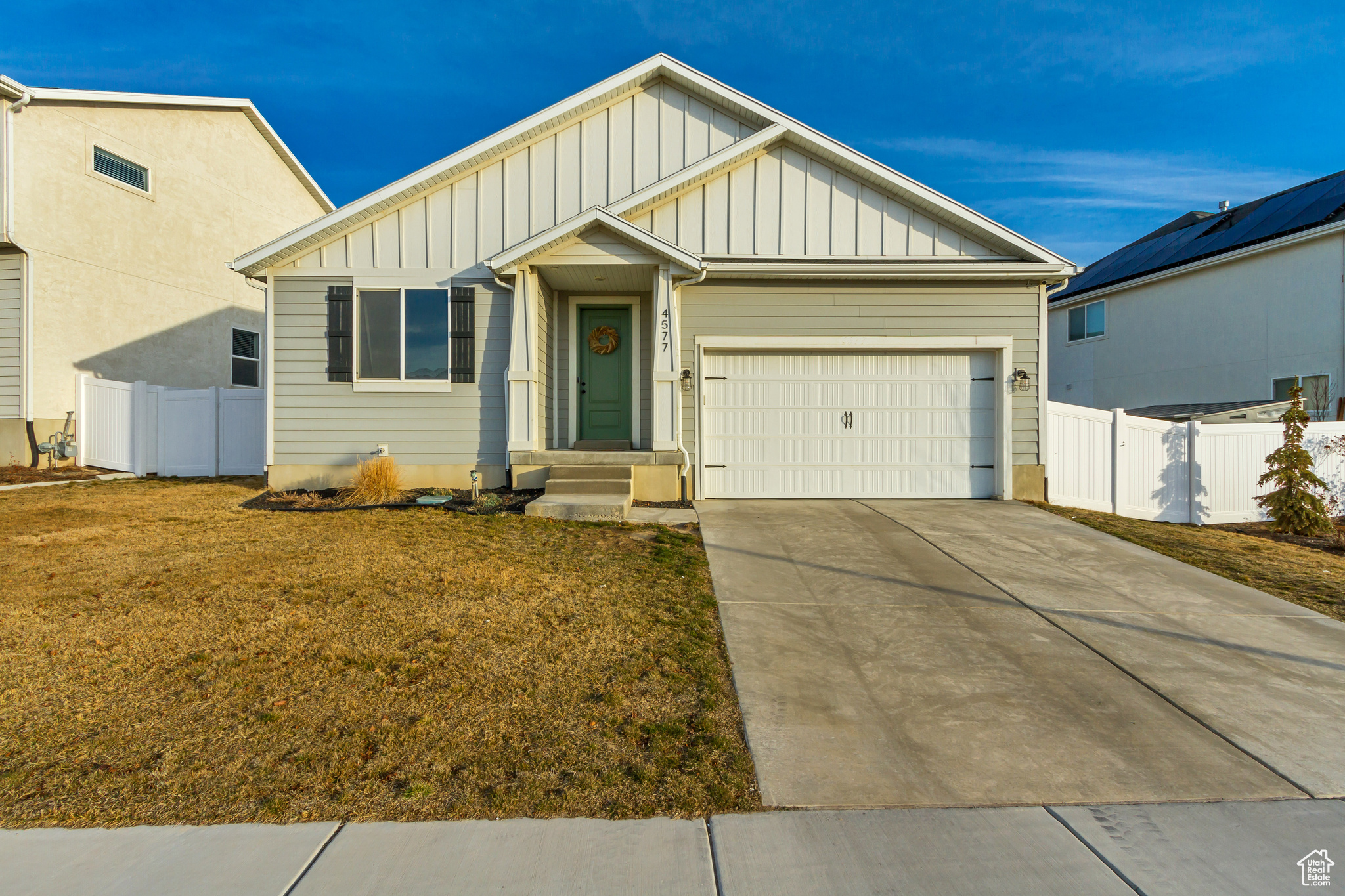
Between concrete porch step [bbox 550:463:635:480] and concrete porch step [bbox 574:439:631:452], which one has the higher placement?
concrete porch step [bbox 574:439:631:452]

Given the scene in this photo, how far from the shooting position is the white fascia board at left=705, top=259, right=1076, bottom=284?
8.98 m

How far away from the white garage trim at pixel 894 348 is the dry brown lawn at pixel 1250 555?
30.5 inches

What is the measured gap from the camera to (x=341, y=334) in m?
9.16

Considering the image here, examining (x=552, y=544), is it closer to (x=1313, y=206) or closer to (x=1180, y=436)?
(x=1180, y=436)

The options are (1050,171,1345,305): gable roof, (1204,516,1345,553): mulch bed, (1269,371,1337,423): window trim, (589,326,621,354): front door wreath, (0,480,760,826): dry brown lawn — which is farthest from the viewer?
(1050,171,1345,305): gable roof

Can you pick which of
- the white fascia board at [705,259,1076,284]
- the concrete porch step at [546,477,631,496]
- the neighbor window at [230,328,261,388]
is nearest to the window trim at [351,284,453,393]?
the concrete porch step at [546,477,631,496]

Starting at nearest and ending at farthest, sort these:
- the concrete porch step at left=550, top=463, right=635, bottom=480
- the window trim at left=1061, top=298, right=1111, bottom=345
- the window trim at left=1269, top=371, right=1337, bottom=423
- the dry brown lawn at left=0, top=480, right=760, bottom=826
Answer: the dry brown lawn at left=0, top=480, right=760, bottom=826
the concrete porch step at left=550, top=463, right=635, bottom=480
the window trim at left=1269, top=371, right=1337, bottom=423
the window trim at left=1061, top=298, right=1111, bottom=345

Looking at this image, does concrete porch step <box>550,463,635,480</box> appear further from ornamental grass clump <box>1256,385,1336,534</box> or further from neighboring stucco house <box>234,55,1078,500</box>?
ornamental grass clump <box>1256,385,1336,534</box>

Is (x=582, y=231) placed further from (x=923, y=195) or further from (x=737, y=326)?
(x=923, y=195)

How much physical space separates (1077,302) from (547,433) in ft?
50.4

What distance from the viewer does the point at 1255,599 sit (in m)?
5.22

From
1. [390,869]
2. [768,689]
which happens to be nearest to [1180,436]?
[768,689]

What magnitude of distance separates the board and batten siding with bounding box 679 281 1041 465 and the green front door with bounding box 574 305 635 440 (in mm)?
1267

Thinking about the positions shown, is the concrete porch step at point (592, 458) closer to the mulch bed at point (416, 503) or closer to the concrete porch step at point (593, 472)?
the concrete porch step at point (593, 472)
